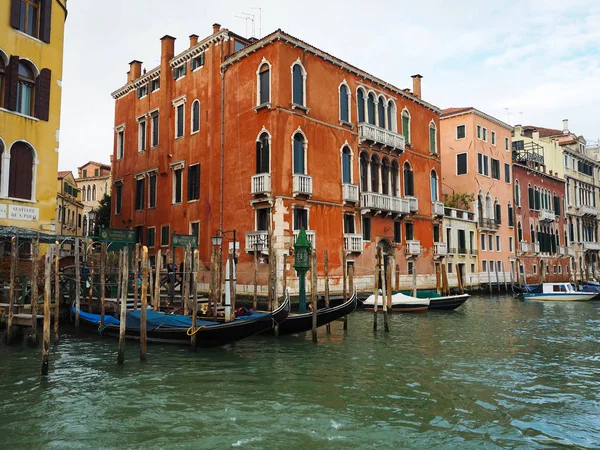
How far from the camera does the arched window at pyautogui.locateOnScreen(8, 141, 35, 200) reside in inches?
476

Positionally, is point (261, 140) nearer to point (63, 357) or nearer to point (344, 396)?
point (63, 357)

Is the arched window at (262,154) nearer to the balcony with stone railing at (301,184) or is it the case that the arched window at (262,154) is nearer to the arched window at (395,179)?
the balcony with stone railing at (301,184)

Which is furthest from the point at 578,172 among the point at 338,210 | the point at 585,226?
the point at 338,210

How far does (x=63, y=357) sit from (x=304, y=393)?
4.67 meters

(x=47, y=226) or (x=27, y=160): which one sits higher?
(x=27, y=160)

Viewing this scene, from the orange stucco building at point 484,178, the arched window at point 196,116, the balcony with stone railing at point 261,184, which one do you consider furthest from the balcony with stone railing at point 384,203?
the orange stucco building at point 484,178

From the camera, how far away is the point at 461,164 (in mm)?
27156

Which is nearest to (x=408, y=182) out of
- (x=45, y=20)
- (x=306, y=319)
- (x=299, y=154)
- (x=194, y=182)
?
(x=299, y=154)

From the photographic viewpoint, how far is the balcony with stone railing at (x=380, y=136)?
61.4 ft

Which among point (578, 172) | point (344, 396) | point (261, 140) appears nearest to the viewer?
point (344, 396)

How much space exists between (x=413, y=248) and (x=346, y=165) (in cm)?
493

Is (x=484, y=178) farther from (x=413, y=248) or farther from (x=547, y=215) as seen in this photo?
(x=413, y=248)

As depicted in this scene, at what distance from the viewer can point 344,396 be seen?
6465 millimetres

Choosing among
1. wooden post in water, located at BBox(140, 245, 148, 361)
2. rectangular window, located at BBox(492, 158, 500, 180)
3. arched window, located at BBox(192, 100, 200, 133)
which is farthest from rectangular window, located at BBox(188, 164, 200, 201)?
rectangular window, located at BBox(492, 158, 500, 180)
